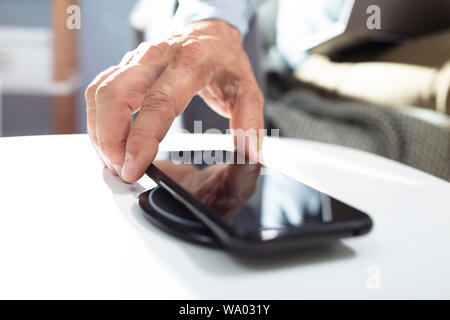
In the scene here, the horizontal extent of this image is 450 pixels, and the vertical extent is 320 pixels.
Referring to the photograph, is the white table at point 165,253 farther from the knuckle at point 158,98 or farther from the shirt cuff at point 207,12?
the shirt cuff at point 207,12

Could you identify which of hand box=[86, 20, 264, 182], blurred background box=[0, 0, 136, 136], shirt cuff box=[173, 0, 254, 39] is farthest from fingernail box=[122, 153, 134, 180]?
blurred background box=[0, 0, 136, 136]

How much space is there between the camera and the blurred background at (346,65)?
2.11 feet

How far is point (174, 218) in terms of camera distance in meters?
0.22

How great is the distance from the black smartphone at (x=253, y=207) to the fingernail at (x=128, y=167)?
13 mm

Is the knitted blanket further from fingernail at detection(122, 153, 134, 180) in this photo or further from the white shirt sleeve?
fingernail at detection(122, 153, 134, 180)

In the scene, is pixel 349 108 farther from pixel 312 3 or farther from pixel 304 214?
pixel 304 214

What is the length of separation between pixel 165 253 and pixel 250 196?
0.20 ft

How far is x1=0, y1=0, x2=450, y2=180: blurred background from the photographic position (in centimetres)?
64

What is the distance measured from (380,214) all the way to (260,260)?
0.40 feet

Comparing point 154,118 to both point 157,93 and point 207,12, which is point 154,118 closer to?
point 157,93

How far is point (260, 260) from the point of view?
0.19 meters

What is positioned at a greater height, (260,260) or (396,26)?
(396,26)
